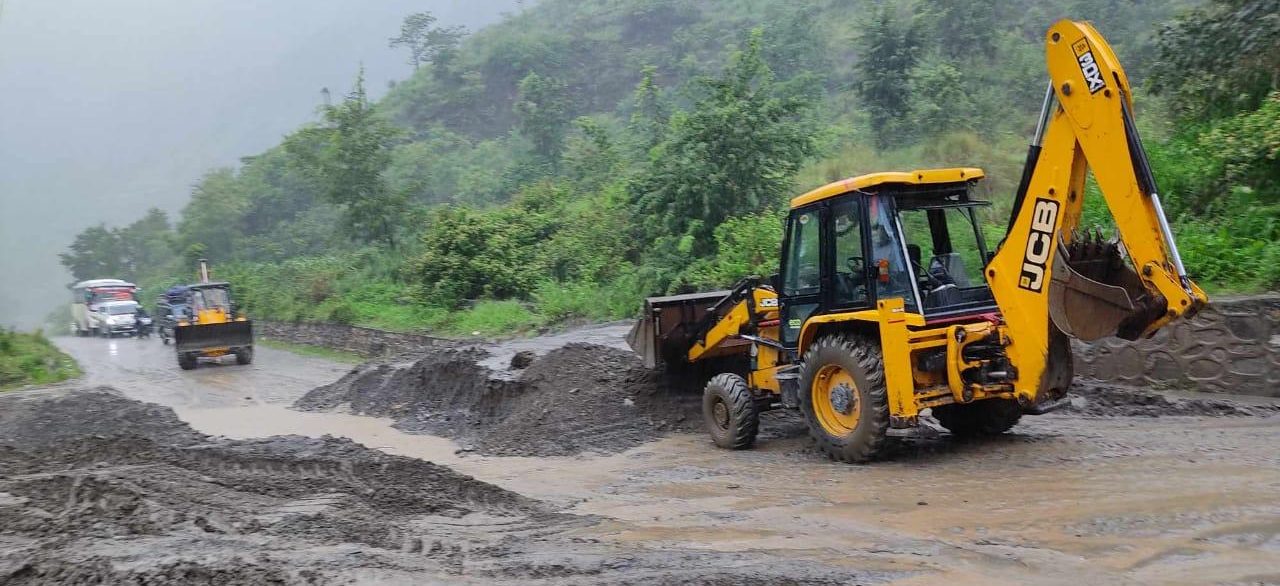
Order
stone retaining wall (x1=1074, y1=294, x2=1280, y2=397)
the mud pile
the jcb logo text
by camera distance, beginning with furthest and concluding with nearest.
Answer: stone retaining wall (x1=1074, y1=294, x2=1280, y2=397) → the jcb logo text → the mud pile

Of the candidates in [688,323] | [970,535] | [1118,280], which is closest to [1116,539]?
[970,535]

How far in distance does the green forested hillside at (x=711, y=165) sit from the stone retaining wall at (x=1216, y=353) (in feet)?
3.27

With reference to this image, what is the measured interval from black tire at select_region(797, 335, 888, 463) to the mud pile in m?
2.42

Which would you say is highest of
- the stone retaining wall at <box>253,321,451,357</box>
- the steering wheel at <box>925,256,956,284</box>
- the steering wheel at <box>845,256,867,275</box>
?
the steering wheel at <box>845,256,867,275</box>

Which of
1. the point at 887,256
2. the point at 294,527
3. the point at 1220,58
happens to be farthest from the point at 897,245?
the point at 1220,58

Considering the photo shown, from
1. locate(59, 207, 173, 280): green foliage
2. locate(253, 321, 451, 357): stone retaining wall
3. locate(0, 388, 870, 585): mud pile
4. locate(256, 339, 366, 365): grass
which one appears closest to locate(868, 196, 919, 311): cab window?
locate(0, 388, 870, 585): mud pile

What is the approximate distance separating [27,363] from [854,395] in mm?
18784

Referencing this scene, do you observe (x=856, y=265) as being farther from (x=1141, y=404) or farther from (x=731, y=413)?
(x=1141, y=404)

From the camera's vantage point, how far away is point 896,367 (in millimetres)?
7574

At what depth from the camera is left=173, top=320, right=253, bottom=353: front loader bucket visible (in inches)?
952

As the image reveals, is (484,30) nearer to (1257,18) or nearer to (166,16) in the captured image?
(1257,18)

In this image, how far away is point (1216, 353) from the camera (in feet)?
30.5

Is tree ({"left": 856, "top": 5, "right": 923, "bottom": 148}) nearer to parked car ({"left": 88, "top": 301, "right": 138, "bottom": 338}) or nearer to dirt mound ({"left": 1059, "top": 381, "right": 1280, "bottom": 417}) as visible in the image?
dirt mound ({"left": 1059, "top": 381, "right": 1280, "bottom": 417})

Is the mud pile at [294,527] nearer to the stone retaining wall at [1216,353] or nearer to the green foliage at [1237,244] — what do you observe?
the stone retaining wall at [1216,353]
